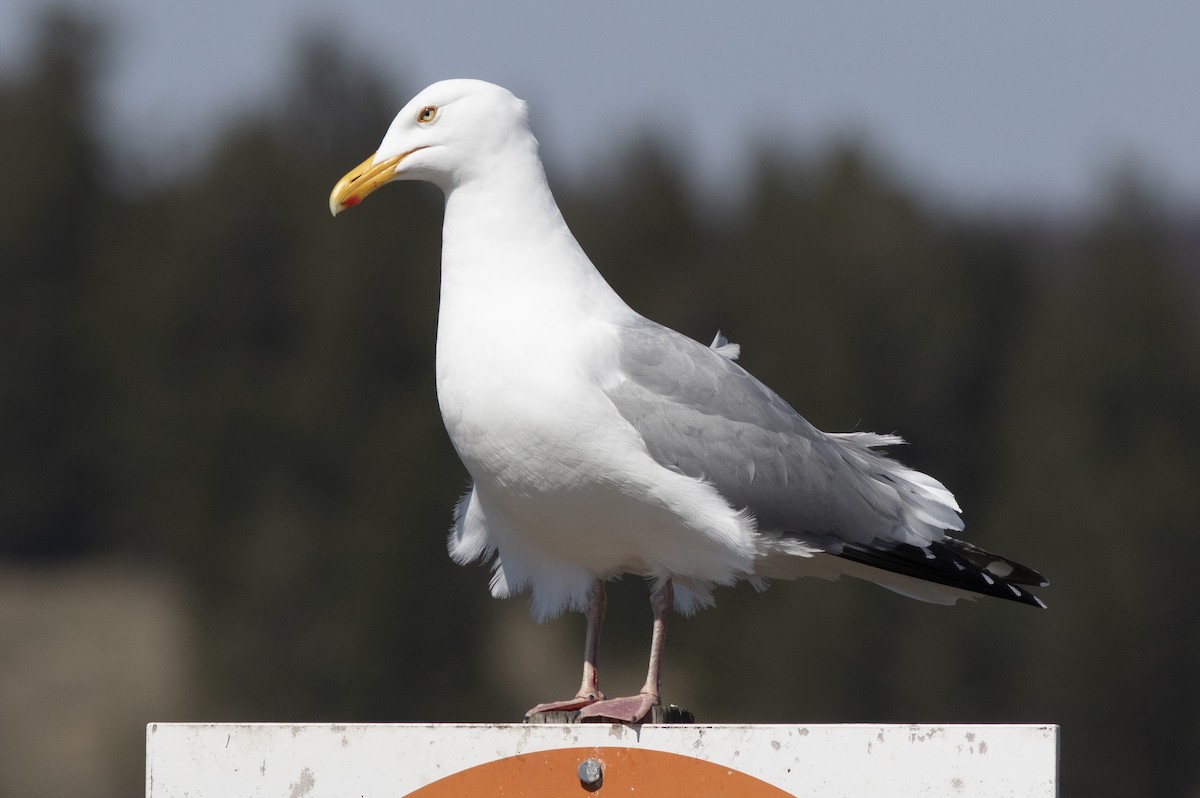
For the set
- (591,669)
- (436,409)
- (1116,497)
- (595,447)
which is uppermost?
(436,409)

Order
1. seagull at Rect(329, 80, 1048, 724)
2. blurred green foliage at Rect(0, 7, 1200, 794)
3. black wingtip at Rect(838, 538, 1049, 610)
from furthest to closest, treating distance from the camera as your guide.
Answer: blurred green foliage at Rect(0, 7, 1200, 794)
black wingtip at Rect(838, 538, 1049, 610)
seagull at Rect(329, 80, 1048, 724)

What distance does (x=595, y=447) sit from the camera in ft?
17.1

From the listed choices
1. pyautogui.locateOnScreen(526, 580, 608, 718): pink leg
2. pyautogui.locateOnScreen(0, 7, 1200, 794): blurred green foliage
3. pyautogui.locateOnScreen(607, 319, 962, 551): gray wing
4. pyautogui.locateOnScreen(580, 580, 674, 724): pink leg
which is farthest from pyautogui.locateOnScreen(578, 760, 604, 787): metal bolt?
pyautogui.locateOnScreen(0, 7, 1200, 794): blurred green foliage

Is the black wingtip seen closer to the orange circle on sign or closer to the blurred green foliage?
the orange circle on sign

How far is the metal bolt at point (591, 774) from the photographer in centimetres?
450

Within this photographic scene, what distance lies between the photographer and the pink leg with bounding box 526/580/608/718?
5.36 metres

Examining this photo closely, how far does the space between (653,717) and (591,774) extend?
0.60 m

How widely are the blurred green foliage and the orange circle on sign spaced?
2477cm

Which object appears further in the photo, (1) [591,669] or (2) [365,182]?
(2) [365,182]

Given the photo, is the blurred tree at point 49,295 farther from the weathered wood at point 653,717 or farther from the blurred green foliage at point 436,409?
the weathered wood at point 653,717

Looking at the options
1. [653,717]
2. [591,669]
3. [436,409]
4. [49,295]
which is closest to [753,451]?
[591,669]

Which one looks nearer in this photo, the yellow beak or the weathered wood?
the weathered wood

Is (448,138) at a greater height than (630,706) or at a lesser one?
greater

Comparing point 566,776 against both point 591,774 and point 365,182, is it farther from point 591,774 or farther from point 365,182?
point 365,182
